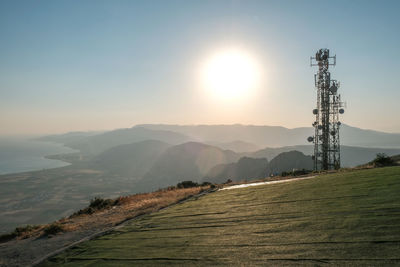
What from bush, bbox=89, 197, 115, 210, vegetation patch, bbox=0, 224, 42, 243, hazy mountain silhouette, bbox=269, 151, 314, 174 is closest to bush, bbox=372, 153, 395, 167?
bush, bbox=89, 197, 115, 210

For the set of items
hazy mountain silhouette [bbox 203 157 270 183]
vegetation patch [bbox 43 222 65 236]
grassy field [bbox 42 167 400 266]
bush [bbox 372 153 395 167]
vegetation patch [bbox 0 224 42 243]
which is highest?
bush [bbox 372 153 395 167]

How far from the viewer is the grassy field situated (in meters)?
6.89

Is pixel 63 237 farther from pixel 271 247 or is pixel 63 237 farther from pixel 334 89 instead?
pixel 334 89

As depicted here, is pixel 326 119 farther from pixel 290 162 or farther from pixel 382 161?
pixel 290 162

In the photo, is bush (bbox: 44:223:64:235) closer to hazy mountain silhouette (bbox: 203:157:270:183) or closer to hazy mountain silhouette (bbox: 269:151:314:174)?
hazy mountain silhouette (bbox: 269:151:314:174)

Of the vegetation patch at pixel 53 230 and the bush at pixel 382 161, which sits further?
the bush at pixel 382 161

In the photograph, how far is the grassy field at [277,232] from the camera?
22.6 feet

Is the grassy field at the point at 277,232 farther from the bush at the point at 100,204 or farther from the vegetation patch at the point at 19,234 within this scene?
the bush at the point at 100,204

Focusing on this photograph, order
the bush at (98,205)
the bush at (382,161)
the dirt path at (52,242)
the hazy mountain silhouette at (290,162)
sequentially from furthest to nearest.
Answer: the hazy mountain silhouette at (290,162)
the bush at (98,205)
the bush at (382,161)
the dirt path at (52,242)

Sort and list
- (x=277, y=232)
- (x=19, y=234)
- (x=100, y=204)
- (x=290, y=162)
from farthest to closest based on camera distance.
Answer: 1. (x=290, y=162)
2. (x=100, y=204)
3. (x=19, y=234)
4. (x=277, y=232)

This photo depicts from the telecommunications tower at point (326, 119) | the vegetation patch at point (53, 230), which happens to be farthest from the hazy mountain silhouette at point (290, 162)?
the vegetation patch at point (53, 230)

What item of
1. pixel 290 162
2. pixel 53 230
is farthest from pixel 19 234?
pixel 290 162

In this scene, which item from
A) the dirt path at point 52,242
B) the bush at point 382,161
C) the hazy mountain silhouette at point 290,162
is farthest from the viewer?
the hazy mountain silhouette at point 290,162

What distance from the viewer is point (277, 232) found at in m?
8.91
